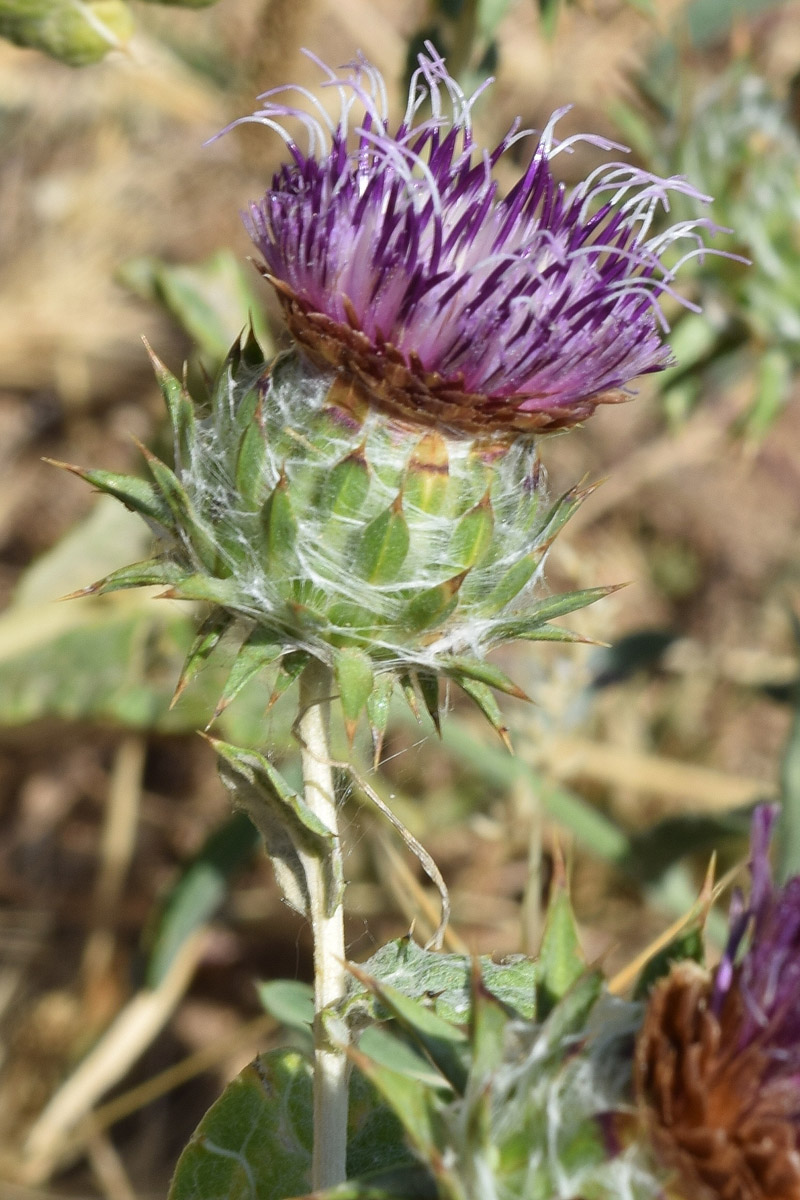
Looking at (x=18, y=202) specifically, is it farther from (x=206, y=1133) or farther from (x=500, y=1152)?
(x=500, y=1152)

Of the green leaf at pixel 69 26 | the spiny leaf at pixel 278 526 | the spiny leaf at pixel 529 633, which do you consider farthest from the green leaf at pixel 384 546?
the green leaf at pixel 69 26

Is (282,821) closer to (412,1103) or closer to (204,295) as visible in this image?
(412,1103)

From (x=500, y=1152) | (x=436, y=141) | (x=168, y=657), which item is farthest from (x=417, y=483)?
(x=168, y=657)

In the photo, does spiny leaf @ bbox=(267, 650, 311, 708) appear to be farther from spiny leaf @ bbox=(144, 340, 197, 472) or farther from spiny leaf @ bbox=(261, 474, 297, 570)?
spiny leaf @ bbox=(144, 340, 197, 472)

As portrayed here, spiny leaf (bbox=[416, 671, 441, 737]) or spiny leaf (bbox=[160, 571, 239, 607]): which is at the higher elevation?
spiny leaf (bbox=[160, 571, 239, 607])

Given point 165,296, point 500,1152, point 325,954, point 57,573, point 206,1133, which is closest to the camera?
point 500,1152

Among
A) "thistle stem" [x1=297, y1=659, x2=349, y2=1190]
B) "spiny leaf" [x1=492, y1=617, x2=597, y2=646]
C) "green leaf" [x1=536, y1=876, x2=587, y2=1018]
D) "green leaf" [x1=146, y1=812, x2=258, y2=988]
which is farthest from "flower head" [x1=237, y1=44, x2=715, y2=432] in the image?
"green leaf" [x1=146, y1=812, x2=258, y2=988]
